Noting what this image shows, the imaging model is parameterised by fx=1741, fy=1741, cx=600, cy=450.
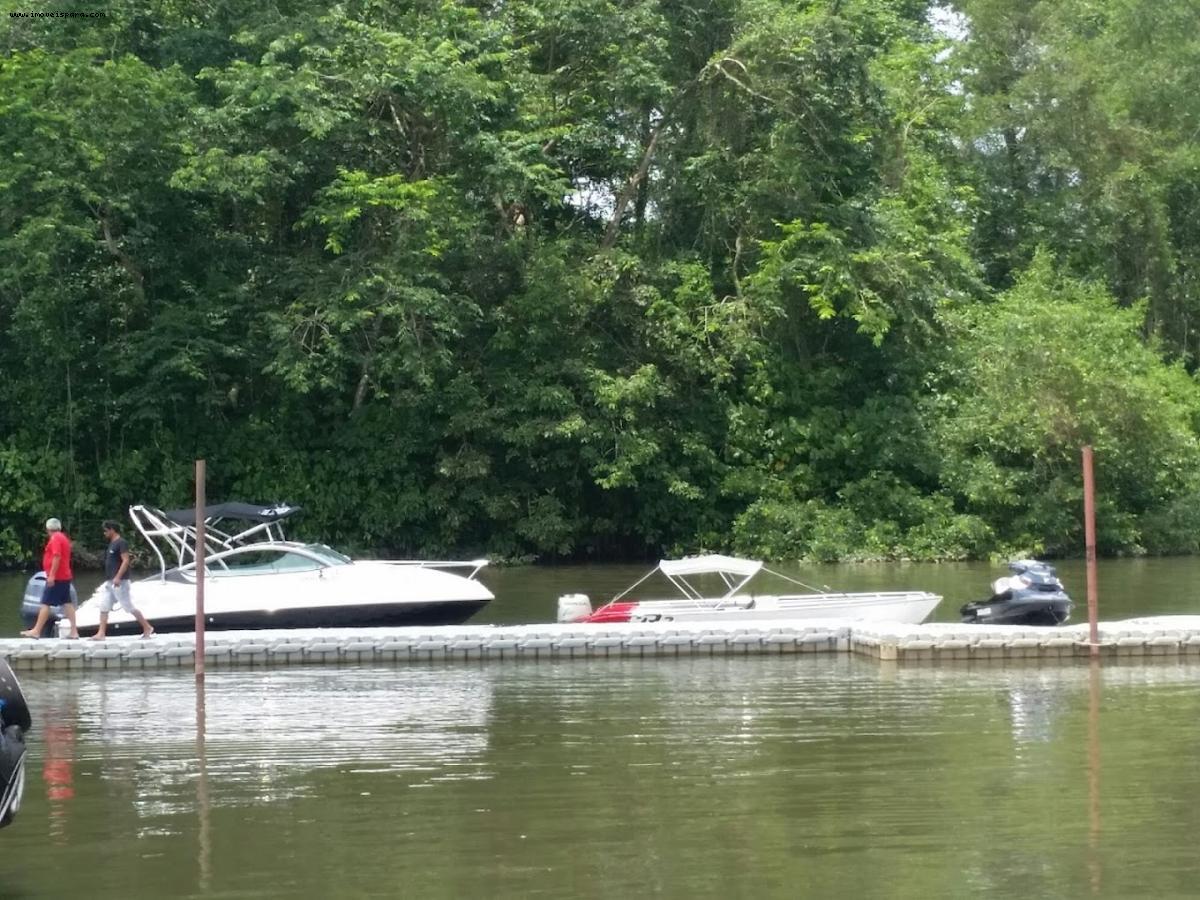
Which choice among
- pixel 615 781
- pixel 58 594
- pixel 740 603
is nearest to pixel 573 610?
pixel 740 603

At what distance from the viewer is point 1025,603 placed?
20047mm

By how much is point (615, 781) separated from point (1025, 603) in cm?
880

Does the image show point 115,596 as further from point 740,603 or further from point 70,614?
point 740,603

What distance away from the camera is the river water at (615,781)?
10.1 metres

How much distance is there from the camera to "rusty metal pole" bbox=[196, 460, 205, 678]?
Answer: 16328 mm

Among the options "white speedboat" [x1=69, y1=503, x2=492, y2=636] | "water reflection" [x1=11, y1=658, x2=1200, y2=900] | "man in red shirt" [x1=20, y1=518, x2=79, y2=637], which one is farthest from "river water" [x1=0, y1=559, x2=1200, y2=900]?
"white speedboat" [x1=69, y1=503, x2=492, y2=636]

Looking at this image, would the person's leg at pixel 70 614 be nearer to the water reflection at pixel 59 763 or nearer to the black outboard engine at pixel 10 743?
the water reflection at pixel 59 763

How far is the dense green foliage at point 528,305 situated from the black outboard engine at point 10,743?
23802 mm

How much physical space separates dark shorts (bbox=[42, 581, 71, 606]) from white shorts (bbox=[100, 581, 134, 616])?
436 mm

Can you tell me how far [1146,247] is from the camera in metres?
45.2

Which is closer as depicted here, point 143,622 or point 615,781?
point 615,781

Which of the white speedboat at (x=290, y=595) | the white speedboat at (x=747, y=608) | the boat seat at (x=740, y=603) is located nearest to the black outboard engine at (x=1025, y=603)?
the white speedboat at (x=747, y=608)

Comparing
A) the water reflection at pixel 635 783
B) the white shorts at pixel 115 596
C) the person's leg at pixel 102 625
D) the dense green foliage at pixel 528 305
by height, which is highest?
the dense green foliage at pixel 528 305

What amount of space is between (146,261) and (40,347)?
2.74 meters
